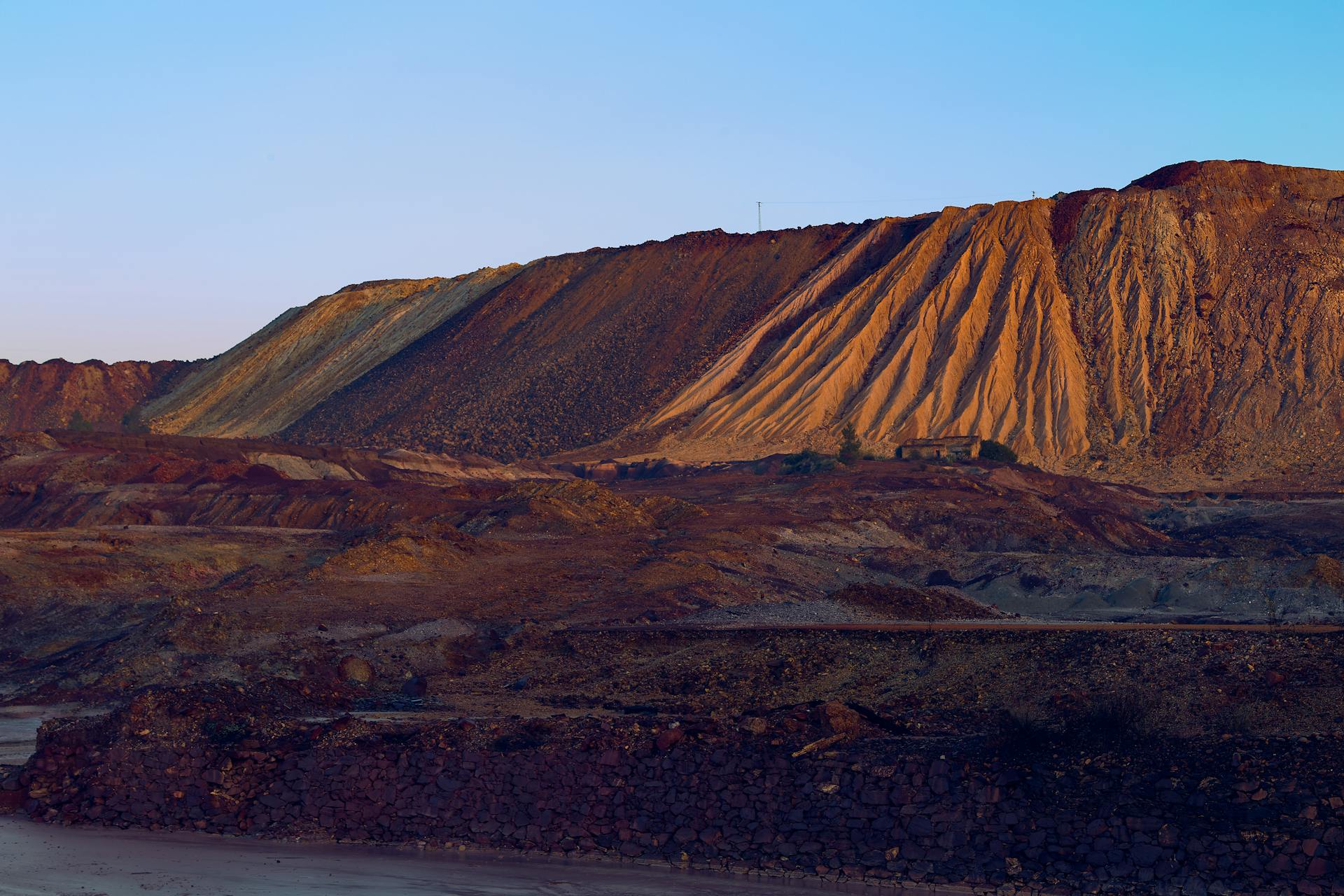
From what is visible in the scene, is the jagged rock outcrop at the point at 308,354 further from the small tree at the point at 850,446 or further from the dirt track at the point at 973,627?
the dirt track at the point at 973,627

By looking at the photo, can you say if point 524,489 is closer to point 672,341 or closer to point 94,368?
point 672,341

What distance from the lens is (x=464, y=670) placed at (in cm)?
2647

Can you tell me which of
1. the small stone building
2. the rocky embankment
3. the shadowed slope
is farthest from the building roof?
the rocky embankment

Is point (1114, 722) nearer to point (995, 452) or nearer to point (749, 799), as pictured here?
point (749, 799)

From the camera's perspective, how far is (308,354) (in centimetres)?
11738

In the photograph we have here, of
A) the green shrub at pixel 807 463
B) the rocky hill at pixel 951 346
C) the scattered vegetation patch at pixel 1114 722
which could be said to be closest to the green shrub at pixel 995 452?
the rocky hill at pixel 951 346

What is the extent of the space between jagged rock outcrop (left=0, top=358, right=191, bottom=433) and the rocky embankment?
363ft

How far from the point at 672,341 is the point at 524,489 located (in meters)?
40.1

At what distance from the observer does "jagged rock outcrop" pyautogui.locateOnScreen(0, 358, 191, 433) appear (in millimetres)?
123375

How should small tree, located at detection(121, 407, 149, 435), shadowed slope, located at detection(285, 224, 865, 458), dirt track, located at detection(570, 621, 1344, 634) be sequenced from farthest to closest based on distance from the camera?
small tree, located at detection(121, 407, 149, 435)
shadowed slope, located at detection(285, 224, 865, 458)
dirt track, located at detection(570, 621, 1344, 634)

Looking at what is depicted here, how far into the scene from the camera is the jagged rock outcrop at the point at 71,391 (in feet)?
405

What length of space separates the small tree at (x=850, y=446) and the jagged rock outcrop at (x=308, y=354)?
4412 centimetres

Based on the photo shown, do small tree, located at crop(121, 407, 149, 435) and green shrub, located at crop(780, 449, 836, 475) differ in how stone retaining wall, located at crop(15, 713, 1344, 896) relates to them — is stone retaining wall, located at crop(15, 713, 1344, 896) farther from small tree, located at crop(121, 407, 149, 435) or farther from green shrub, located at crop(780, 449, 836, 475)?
small tree, located at crop(121, 407, 149, 435)

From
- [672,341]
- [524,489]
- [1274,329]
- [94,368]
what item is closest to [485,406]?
[672,341]
